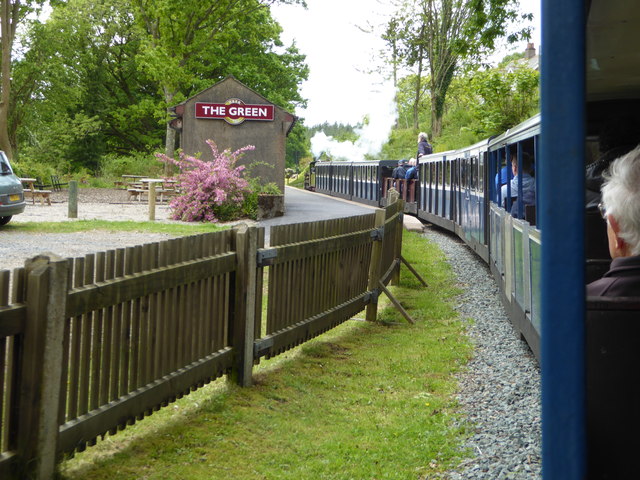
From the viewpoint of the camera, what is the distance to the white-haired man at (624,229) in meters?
2.93

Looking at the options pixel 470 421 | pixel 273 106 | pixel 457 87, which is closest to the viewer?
pixel 470 421

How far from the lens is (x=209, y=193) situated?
22500 millimetres

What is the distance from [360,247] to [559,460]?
23.6ft

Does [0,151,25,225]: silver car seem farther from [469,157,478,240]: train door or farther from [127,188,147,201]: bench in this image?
[127,188,147,201]: bench

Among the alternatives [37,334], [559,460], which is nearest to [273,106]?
[37,334]

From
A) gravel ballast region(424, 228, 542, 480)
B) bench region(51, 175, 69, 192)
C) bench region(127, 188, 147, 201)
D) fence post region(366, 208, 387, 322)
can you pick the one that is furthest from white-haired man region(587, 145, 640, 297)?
bench region(51, 175, 69, 192)

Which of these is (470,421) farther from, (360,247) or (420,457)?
(360,247)

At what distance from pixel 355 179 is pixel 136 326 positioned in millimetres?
36437

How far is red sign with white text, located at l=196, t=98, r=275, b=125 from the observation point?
27.9 metres

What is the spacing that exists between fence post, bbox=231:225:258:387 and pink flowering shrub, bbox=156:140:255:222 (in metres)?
15.8

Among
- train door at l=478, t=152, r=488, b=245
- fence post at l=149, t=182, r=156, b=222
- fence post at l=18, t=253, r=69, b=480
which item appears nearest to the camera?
fence post at l=18, t=253, r=69, b=480

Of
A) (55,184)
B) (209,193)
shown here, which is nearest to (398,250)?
(209,193)

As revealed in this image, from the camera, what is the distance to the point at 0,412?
12.4 ft

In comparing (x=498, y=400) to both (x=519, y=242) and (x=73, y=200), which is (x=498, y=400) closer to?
(x=519, y=242)
